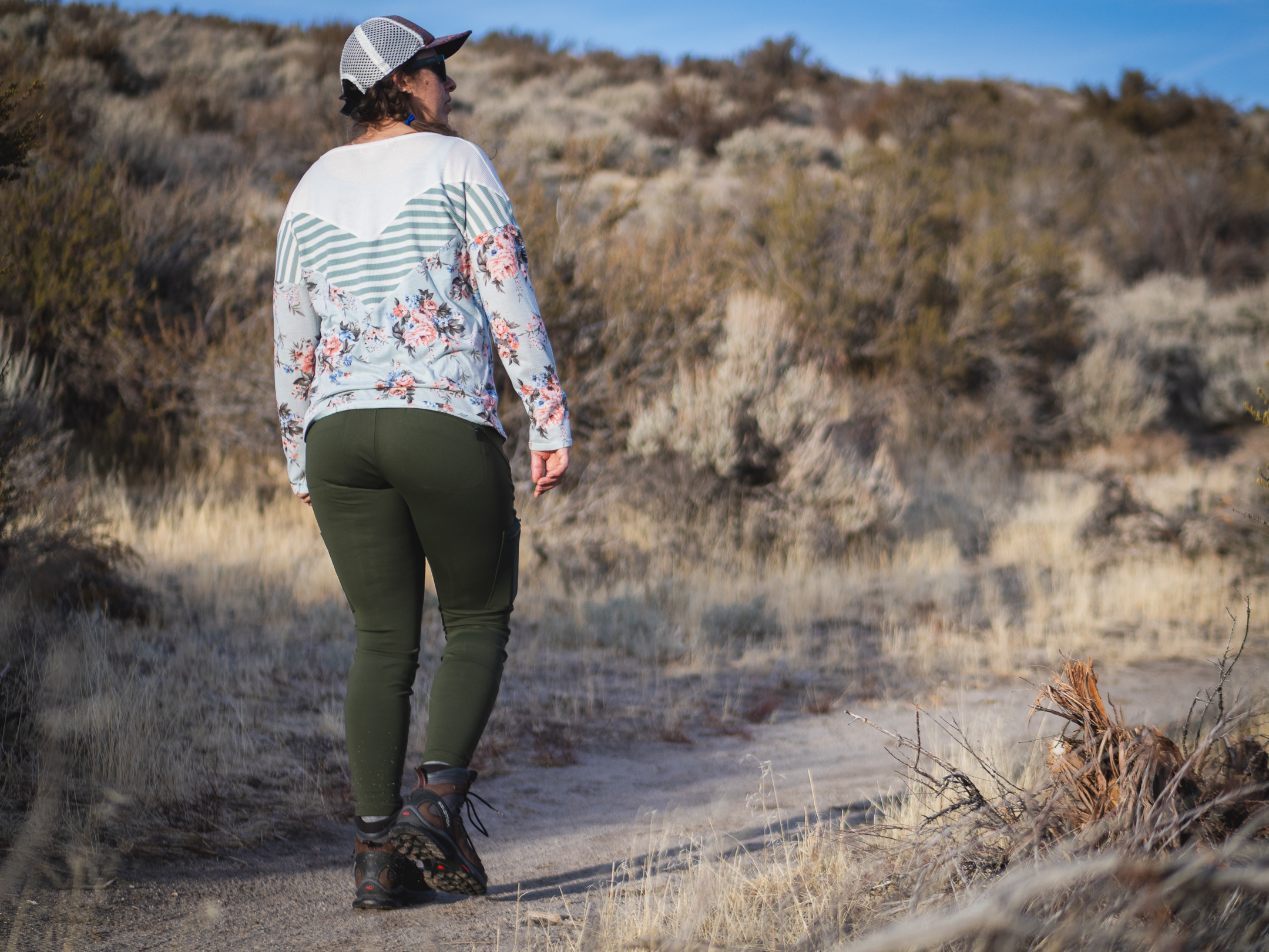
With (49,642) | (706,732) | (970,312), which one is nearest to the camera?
(49,642)

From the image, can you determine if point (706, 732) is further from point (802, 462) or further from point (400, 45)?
point (802, 462)

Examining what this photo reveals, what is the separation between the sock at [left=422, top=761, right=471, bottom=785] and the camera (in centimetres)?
228

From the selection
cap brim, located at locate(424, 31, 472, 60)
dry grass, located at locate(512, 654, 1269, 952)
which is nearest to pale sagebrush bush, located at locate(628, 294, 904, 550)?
dry grass, located at locate(512, 654, 1269, 952)

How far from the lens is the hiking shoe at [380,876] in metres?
2.37

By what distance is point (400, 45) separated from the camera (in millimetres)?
2297

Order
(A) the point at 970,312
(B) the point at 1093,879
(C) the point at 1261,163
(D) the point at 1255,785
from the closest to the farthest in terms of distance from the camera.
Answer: (B) the point at 1093,879
(D) the point at 1255,785
(A) the point at 970,312
(C) the point at 1261,163

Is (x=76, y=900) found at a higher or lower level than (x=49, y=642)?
lower

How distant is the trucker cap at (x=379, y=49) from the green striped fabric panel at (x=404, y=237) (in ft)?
1.05

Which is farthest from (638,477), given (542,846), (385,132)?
(385,132)

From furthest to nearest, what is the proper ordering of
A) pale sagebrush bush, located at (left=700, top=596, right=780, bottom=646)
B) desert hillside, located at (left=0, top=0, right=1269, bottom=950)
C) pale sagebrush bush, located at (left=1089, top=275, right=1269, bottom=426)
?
pale sagebrush bush, located at (left=1089, top=275, right=1269, bottom=426)
pale sagebrush bush, located at (left=700, top=596, right=780, bottom=646)
desert hillside, located at (left=0, top=0, right=1269, bottom=950)

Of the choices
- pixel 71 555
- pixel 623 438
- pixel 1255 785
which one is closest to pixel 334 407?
pixel 1255 785

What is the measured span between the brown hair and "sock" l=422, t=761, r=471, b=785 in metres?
1.47

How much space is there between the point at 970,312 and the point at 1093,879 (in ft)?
36.0

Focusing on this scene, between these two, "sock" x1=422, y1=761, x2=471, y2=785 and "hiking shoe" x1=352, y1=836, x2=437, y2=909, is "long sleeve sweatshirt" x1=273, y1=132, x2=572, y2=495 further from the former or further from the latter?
"hiking shoe" x1=352, y1=836, x2=437, y2=909
